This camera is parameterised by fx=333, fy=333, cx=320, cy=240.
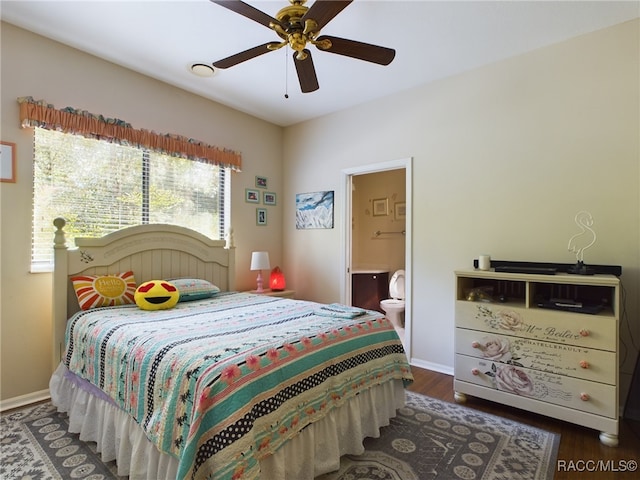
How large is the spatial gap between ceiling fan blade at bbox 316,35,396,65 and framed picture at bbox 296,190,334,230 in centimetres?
202

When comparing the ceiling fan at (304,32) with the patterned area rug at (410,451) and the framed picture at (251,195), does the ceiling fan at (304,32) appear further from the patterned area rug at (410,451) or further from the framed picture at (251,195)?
the patterned area rug at (410,451)

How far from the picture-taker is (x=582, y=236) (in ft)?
8.05

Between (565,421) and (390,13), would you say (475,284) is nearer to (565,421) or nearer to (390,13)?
(565,421)

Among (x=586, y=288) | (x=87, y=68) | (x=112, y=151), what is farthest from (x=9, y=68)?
(x=586, y=288)

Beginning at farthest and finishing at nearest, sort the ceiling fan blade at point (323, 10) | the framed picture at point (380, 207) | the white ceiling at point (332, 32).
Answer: the framed picture at point (380, 207)
the white ceiling at point (332, 32)
the ceiling fan blade at point (323, 10)

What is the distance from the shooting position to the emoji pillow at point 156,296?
2.36 metres

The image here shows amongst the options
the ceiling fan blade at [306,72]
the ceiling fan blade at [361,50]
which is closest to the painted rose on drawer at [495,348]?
the ceiling fan blade at [361,50]

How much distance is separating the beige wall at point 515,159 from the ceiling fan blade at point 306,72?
1.42m

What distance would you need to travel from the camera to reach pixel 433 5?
2.13 metres

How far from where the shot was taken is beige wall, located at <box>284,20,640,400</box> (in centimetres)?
232

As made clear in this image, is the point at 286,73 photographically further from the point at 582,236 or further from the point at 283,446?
the point at 283,446

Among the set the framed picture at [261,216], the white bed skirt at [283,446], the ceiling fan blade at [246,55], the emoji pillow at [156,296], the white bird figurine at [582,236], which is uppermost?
the ceiling fan blade at [246,55]
